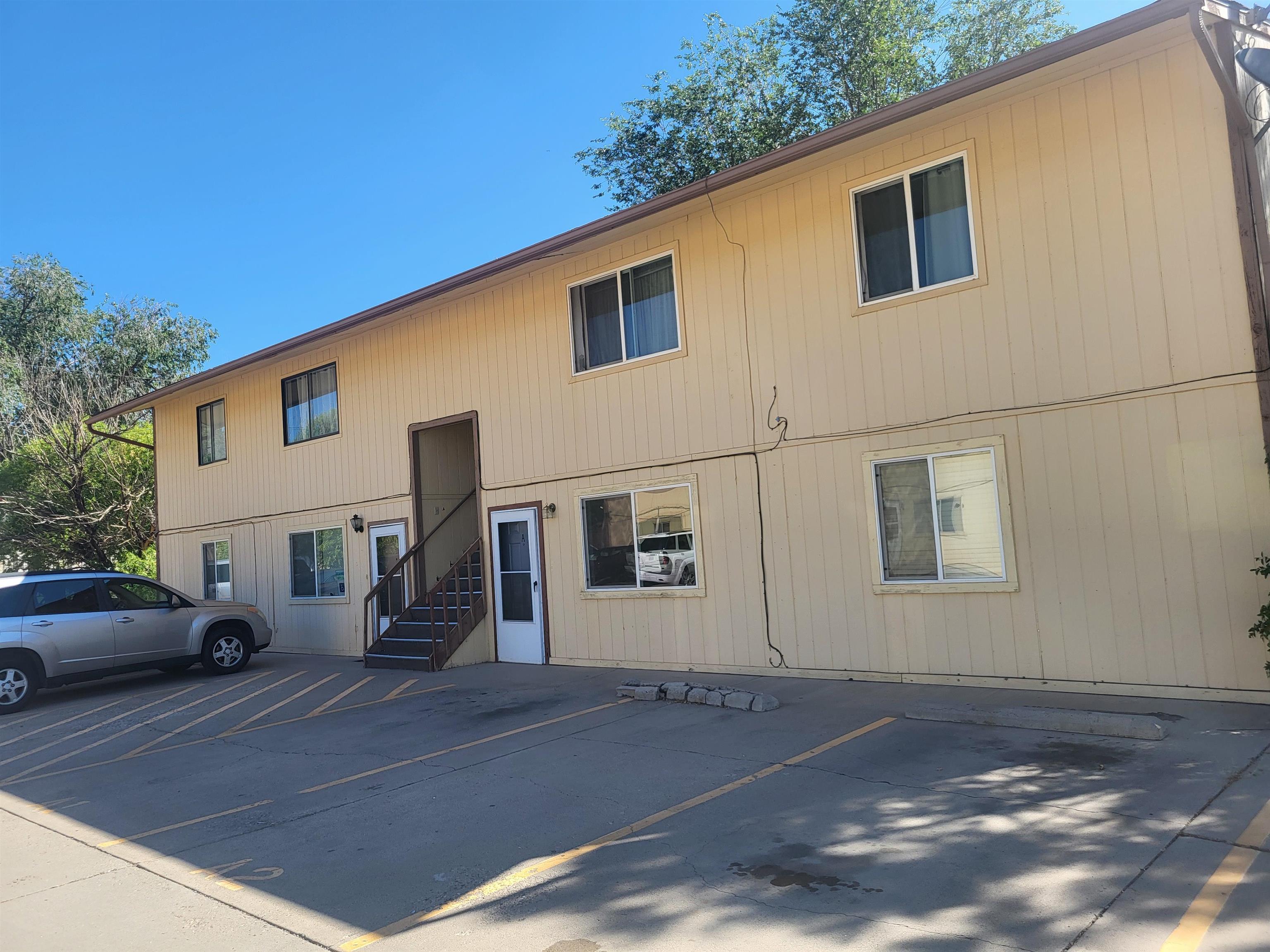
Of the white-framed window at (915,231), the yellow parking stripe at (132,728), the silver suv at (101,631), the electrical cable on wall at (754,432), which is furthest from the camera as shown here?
the silver suv at (101,631)

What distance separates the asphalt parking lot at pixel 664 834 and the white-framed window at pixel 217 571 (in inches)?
366

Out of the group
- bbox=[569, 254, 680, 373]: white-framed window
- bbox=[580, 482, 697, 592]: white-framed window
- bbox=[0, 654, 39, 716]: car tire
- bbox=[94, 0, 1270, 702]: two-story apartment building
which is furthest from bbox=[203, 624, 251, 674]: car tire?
bbox=[569, 254, 680, 373]: white-framed window

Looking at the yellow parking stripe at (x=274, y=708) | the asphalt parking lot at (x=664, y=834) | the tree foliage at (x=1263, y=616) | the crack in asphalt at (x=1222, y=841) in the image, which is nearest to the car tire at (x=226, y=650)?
the yellow parking stripe at (x=274, y=708)

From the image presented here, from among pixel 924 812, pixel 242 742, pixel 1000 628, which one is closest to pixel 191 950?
pixel 924 812

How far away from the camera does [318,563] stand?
1573 centimetres

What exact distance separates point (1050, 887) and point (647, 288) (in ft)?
27.5

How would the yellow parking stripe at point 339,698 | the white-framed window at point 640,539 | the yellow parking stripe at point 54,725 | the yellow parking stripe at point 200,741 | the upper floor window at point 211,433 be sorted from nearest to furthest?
the yellow parking stripe at point 200,741, the yellow parking stripe at point 54,725, the yellow parking stripe at point 339,698, the white-framed window at point 640,539, the upper floor window at point 211,433

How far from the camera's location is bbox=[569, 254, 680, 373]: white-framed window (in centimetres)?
1091

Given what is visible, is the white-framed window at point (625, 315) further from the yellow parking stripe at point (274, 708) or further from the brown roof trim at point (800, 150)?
the yellow parking stripe at point (274, 708)

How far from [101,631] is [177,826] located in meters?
6.78

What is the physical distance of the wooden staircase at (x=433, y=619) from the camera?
12.3 m

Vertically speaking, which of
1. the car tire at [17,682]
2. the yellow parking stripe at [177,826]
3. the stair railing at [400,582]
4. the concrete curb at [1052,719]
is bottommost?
the yellow parking stripe at [177,826]

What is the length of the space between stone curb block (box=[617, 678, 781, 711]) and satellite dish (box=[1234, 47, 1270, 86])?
240 inches

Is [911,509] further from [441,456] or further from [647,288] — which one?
[441,456]
